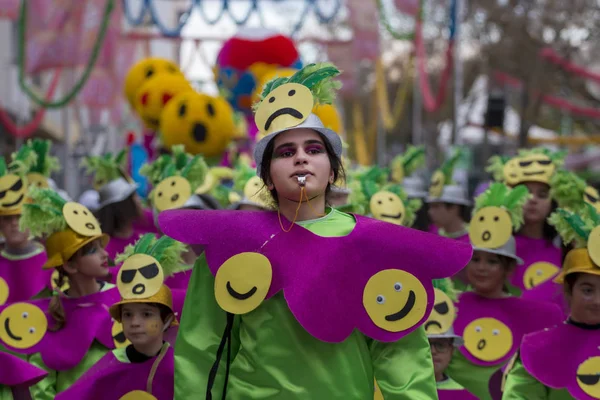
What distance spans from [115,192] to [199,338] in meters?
4.82

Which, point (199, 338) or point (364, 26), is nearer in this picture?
point (199, 338)

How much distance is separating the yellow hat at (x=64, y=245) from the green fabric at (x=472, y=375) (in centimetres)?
222

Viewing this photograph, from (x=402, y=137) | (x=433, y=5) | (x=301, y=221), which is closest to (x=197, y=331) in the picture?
(x=301, y=221)

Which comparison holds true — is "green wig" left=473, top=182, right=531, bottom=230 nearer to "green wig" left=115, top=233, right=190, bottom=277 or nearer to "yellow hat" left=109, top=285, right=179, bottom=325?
"green wig" left=115, top=233, right=190, bottom=277

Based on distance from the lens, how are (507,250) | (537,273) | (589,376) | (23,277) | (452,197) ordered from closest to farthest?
(589,376)
(507,250)
(23,277)
(537,273)
(452,197)

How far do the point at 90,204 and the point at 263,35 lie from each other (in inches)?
315

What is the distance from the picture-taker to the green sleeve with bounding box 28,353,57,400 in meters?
5.66

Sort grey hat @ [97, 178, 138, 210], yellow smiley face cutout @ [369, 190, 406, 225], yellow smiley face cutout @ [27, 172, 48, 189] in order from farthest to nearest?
1. grey hat @ [97, 178, 138, 210]
2. yellow smiley face cutout @ [27, 172, 48, 189]
3. yellow smiley face cutout @ [369, 190, 406, 225]

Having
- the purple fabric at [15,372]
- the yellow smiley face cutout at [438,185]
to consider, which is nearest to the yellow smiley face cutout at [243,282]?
the purple fabric at [15,372]

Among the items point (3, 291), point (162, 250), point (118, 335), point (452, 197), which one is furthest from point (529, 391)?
point (452, 197)

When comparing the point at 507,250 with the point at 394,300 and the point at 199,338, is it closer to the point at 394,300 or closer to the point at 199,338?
the point at 394,300

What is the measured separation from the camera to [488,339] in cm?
633

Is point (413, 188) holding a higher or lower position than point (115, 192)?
lower

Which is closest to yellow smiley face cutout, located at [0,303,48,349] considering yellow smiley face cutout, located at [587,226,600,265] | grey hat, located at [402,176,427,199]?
yellow smiley face cutout, located at [587,226,600,265]
